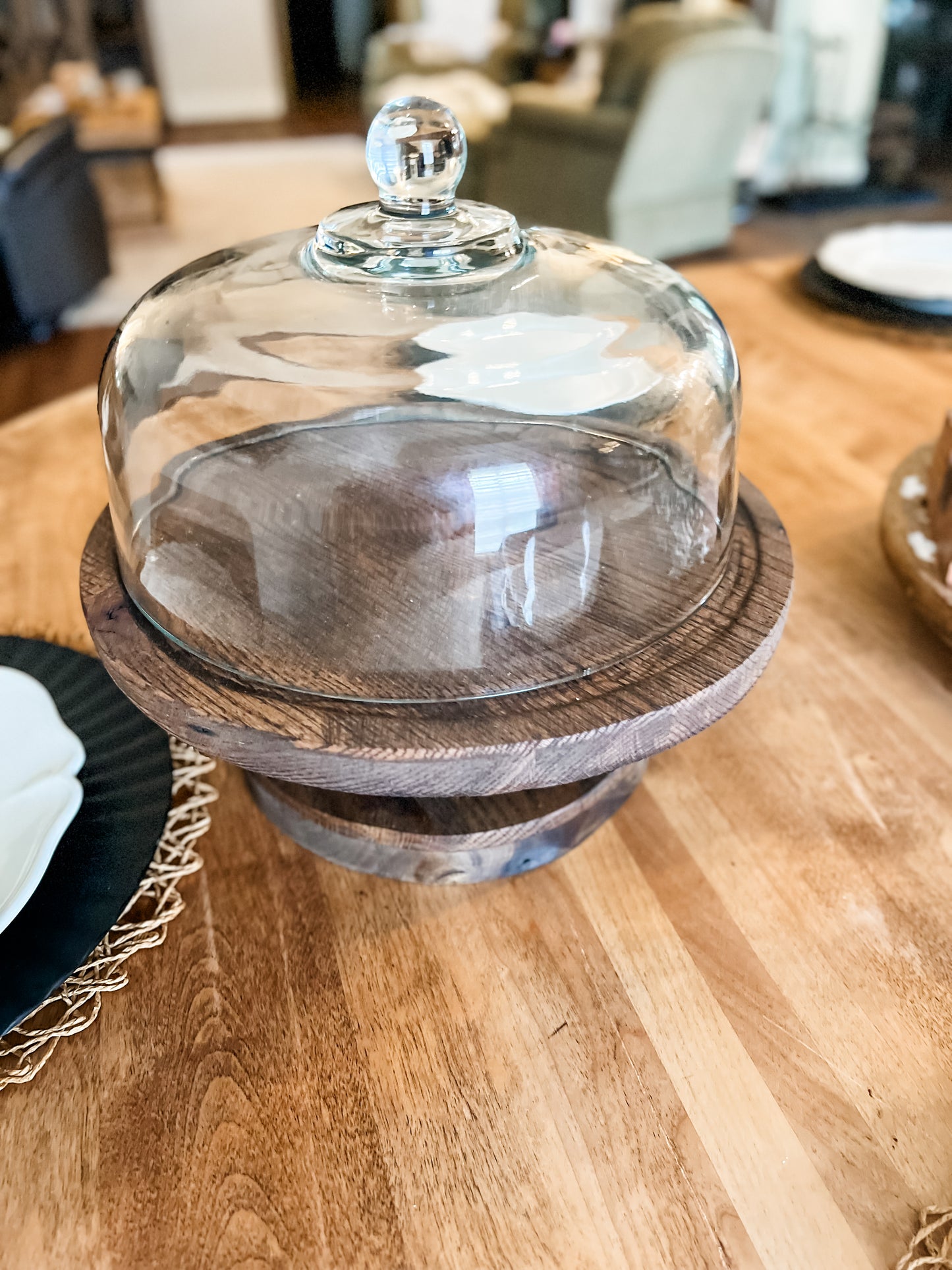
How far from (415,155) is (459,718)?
268 millimetres

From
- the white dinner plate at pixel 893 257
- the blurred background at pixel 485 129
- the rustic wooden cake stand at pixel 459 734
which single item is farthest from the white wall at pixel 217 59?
the rustic wooden cake stand at pixel 459 734

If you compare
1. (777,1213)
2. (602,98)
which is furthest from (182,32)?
(777,1213)

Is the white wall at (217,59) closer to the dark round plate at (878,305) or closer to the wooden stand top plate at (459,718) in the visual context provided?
the dark round plate at (878,305)

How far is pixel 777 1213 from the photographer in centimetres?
35

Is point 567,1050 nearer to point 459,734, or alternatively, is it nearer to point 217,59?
point 459,734

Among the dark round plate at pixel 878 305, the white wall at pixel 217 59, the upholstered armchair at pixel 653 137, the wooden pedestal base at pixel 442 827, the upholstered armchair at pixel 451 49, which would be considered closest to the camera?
the wooden pedestal base at pixel 442 827

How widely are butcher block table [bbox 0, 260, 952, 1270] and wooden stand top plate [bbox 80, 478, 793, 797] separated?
0.34ft

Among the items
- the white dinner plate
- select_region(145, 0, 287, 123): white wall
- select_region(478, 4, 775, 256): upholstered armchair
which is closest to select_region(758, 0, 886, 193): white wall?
select_region(478, 4, 775, 256): upholstered armchair

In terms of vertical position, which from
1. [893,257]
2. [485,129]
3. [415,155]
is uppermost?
[415,155]

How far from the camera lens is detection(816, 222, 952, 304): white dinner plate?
1.09 meters

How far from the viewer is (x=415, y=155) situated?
0.43 metres

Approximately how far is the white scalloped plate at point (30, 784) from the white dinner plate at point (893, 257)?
983mm

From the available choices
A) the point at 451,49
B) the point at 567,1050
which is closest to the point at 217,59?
the point at 451,49

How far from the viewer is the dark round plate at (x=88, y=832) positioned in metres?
0.40
